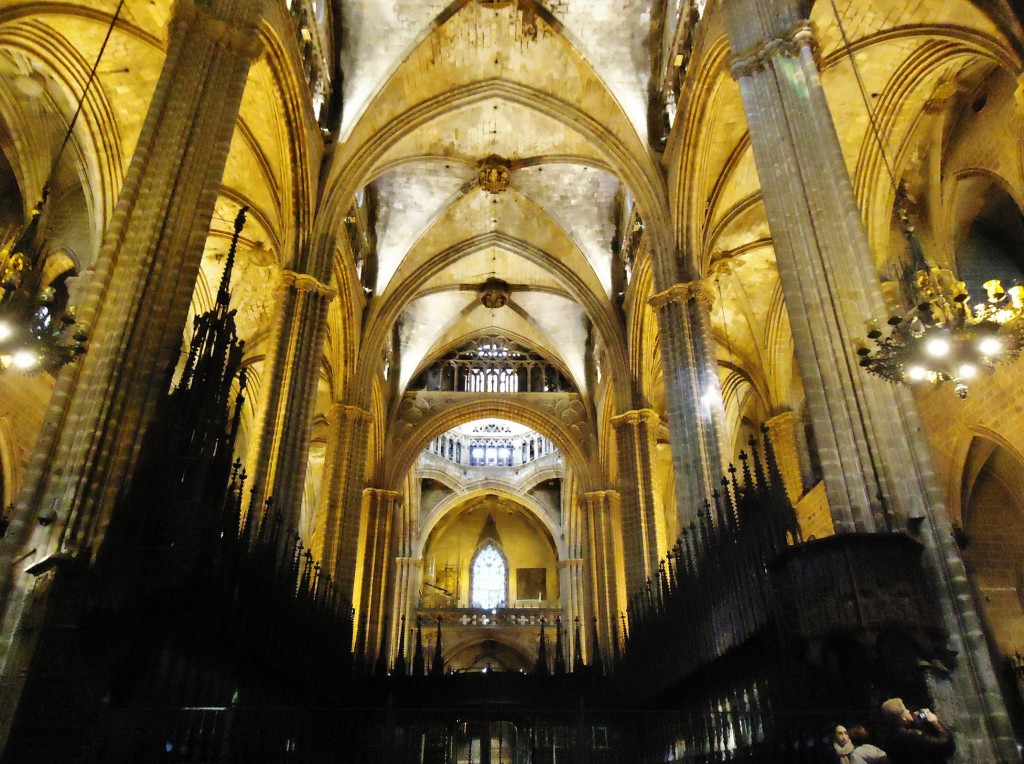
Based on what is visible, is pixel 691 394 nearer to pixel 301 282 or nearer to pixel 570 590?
pixel 301 282

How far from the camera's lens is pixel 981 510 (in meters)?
14.3

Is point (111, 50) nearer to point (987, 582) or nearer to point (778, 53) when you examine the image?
point (778, 53)

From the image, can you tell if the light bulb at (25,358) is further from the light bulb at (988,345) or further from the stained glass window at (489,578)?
the stained glass window at (489,578)

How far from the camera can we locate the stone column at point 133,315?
18.7ft

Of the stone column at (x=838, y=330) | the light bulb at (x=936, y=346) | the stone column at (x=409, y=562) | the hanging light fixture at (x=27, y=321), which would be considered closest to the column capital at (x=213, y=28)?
the hanging light fixture at (x=27, y=321)

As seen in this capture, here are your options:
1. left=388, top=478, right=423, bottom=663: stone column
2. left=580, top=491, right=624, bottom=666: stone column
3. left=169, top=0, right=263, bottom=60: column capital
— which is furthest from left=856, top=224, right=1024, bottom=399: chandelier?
left=388, top=478, right=423, bottom=663: stone column

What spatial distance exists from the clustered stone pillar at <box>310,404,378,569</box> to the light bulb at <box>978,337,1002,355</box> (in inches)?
506

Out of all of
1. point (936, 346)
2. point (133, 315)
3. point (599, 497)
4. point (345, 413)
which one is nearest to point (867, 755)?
point (936, 346)

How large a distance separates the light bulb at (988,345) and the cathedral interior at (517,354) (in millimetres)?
34

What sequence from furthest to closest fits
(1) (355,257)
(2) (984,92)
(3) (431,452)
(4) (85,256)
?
(3) (431,452) < (1) (355,257) < (4) (85,256) < (2) (984,92)

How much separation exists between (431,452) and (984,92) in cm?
2345

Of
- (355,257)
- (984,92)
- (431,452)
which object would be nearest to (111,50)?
(355,257)

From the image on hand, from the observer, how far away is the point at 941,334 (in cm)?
665

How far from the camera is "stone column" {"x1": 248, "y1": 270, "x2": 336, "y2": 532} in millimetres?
11812
